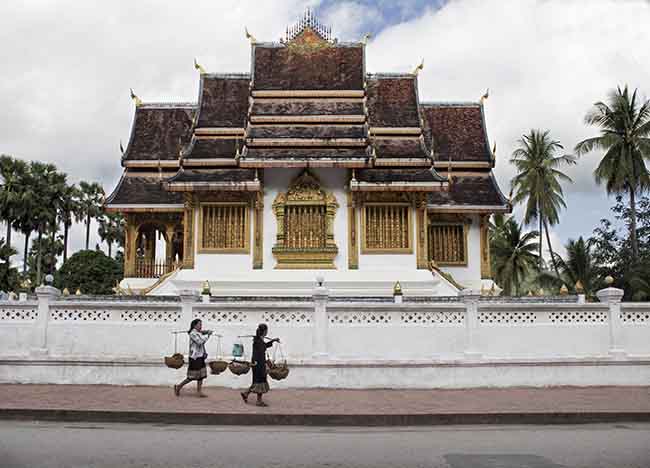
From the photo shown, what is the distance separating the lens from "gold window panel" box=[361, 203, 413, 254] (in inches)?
741

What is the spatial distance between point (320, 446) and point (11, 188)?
4065 centimetres

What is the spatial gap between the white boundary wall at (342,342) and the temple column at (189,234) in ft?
22.2

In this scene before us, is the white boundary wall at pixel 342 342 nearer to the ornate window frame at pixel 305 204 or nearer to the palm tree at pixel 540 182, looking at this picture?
the ornate window frame at pixel 305 204

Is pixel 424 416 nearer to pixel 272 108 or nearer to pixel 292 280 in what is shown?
pixel 292 280

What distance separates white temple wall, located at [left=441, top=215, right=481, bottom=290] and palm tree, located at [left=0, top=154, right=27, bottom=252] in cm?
3124

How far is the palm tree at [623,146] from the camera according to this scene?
31.1m

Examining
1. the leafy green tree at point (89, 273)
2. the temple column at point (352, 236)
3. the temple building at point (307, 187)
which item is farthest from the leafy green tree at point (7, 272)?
the temple column at point (352, 236)

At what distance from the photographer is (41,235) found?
1812 inches

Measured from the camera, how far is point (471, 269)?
69.6 feet

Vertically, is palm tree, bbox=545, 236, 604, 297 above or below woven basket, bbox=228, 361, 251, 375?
above

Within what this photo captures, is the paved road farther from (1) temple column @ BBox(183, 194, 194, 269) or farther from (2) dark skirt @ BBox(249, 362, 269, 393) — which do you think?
(1) temple column @ BBox(183, 194, 194, 269)

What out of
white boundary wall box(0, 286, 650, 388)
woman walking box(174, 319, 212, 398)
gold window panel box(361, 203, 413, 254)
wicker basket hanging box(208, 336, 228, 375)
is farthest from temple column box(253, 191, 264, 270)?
woman walking box(174, 319, 212, 398)

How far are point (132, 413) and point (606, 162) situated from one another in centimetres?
2832

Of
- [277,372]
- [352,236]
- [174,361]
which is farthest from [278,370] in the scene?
[352,236]
